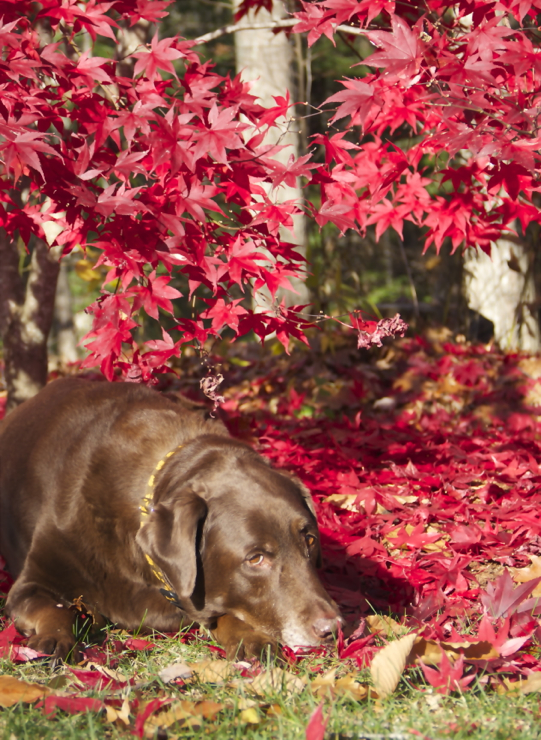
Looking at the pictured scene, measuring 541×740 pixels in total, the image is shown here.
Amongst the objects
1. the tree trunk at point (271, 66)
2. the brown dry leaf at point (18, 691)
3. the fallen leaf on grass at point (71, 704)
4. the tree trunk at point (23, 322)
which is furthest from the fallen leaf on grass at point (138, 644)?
the tree trunk at point (271, 66)

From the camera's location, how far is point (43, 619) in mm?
3141

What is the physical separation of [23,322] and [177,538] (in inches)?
140

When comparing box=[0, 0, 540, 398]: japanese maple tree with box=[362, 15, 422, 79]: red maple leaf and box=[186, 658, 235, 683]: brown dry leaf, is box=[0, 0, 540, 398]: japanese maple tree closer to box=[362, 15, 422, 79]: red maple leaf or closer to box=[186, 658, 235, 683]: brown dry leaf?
box=[362, 15, 422, 79]: red maple leaf

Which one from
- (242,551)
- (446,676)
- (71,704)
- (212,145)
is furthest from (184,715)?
(212,145)

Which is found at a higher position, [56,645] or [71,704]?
[71,704]

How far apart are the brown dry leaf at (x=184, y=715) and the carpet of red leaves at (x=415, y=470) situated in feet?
2.42

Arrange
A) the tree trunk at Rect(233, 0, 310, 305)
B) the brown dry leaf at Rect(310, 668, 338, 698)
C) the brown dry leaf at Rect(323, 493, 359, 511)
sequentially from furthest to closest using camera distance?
the tree trunk at Rect(233, 0, 310, 305), the brown dry leaf at Rect(323, 493, 359, 511), the brown dry leaf at Rect(310, 668, 338, 698)

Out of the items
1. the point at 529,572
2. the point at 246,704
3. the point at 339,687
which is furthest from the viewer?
the point at 529,572

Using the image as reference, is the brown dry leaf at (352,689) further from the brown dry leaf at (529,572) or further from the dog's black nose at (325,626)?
the brown dry leaf at (529,572)

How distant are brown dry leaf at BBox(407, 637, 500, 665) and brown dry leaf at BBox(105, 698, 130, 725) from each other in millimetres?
940

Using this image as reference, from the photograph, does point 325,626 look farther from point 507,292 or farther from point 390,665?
point 507,292

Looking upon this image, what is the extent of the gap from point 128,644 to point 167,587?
0.30 m

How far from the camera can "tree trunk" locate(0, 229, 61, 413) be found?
5848 millimetres

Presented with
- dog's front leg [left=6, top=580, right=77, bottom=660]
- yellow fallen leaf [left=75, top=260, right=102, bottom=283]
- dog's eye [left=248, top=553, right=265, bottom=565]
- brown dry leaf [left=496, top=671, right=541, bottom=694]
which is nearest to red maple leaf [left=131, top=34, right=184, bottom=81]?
dog's eye [left=248, top=553, right=265, bottom=565]
